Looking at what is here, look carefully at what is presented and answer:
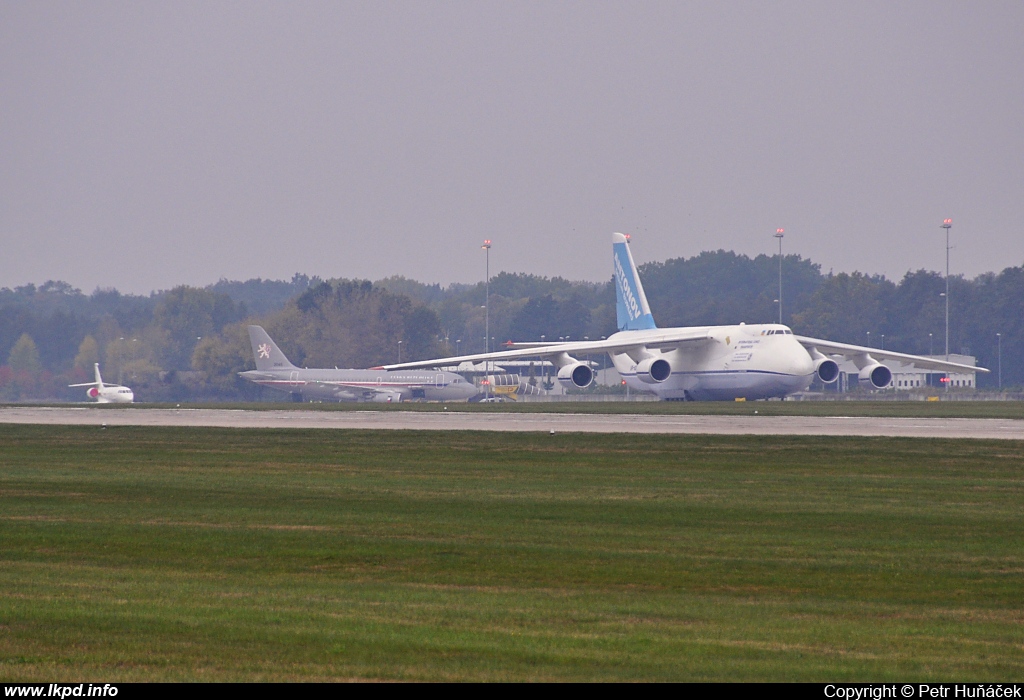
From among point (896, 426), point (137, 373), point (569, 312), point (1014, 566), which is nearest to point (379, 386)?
point (137, 373)

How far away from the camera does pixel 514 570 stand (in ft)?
37.3

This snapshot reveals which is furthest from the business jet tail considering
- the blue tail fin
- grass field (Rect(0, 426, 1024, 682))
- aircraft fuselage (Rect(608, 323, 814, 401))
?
grass field (Rect(0, 426, 1024, 682))

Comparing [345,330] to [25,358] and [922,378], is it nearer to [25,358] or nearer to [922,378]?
[25,358]

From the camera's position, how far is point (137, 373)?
400 feet

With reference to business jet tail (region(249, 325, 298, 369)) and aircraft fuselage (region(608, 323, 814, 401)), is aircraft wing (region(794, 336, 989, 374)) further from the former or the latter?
business jet tail (region(249, 325, 298, 369))

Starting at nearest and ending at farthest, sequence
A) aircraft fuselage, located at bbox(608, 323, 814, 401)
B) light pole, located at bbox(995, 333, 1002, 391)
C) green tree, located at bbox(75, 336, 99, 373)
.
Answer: aircraft fuselage, located at bbox(608, 323, 814, 401)
light pole, located at bbox(995, 333, 1002, 391)
green tree, located at bbox(75, 336, 99, 373)

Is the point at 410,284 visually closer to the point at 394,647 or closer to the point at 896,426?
the point at 896,426

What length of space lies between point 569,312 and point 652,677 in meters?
148

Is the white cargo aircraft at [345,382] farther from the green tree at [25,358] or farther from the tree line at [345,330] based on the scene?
the green tree at [25,358]

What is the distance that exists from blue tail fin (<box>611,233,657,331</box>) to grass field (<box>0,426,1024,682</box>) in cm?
4384

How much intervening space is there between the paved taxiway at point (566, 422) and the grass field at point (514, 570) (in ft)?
26.7

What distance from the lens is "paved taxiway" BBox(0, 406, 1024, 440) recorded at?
30312 millimetres

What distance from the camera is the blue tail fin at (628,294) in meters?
65.8

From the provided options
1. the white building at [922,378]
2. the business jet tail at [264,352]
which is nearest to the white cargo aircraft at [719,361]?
the business jet tail at [264,352]
